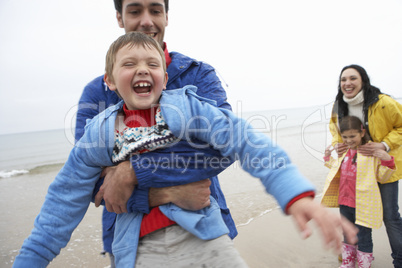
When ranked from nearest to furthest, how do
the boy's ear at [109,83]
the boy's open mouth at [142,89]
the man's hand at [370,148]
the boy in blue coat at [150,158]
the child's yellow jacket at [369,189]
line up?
the boy in blue coat at [150,158] → the boy's open mouth at [142,89] → the boy's ear at [109,83] → the child's yellow jacket at [369,189] → the man's hand at [370,148]

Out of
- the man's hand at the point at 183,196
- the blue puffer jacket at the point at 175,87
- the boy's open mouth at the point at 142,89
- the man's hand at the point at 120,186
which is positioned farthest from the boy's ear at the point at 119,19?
the man's hand at the point at 183,196

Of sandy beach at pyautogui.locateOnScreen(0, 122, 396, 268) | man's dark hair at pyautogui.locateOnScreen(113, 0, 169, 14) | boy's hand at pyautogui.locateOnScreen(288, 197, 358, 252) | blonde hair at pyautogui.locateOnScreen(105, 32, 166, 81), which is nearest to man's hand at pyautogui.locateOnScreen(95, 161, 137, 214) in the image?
blonde hair at pyautogui.locateOnScreen(105, 32, 166, 81)

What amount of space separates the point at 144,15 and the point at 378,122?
9.55ft

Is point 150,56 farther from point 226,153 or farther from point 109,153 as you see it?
point 226,153

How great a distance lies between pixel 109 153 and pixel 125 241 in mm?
446

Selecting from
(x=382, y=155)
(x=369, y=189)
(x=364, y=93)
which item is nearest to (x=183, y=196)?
(x=369, y=189)

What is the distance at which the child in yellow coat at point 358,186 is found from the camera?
304cm

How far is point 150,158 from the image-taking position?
1369 millimetres

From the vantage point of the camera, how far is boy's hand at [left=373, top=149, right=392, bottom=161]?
10.1 feet

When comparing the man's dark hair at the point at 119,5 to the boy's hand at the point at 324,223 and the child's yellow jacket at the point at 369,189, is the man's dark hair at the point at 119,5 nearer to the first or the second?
the boy's hand at the point at 324,223

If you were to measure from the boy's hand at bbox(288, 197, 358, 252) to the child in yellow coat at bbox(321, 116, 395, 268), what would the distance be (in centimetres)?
245

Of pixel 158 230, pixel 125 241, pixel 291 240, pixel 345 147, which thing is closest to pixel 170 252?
pixel 158 230

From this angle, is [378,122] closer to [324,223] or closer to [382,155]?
[382,155]

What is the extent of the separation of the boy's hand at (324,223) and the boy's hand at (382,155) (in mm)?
2534
